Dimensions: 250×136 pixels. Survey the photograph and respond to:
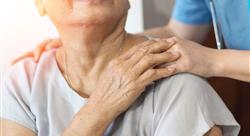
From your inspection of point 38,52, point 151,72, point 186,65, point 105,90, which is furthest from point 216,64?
point 38,52

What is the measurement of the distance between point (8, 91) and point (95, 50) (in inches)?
11.8

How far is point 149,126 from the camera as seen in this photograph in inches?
46.6

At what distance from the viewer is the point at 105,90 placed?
116cm

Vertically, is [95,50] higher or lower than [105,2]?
lower

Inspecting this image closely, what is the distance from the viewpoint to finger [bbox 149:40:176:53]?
1169mm

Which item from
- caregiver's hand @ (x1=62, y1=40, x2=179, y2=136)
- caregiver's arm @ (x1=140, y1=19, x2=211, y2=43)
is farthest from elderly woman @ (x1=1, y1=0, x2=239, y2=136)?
caregiver's arm @ (x1=140, y1=19, x2=211, y2=43)

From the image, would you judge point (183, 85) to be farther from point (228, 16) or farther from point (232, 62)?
point (228, 16)

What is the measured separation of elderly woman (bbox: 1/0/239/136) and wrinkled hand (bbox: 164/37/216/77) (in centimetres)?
2

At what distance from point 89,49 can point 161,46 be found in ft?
0.70

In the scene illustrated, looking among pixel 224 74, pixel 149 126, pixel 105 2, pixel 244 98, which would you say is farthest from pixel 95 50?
pixel 244 98

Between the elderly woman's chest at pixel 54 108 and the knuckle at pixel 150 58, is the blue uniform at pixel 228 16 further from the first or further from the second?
the elderly woman's chest at pixel 54 108

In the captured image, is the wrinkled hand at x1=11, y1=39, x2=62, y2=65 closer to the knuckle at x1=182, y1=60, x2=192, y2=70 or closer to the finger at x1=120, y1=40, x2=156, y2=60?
the finger at x1=120, y1=40, x2=156, y2=60

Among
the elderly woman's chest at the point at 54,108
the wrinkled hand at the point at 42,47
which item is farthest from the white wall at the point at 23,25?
the elderly woman's chest at the point at 54,108

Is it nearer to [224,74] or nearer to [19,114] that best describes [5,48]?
[19,114]
